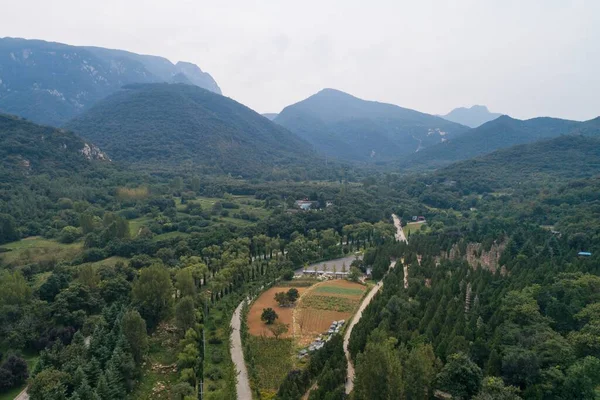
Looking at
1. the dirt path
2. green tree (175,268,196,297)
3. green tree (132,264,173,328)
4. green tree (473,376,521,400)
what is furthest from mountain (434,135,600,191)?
the dirt path

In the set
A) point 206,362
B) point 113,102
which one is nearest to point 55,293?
point 206,362

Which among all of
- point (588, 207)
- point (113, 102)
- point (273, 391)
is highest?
point (113, 102)

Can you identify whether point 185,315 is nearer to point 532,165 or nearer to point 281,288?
point 281,288

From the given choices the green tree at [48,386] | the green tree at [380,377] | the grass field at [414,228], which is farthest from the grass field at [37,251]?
the grass field at [414,228]

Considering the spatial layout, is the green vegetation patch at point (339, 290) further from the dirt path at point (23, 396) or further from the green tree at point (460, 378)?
the dirt path at point (23, 396)

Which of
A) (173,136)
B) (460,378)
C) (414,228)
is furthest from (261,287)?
(173,136)

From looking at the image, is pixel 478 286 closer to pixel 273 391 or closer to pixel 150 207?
pixel 273 391
